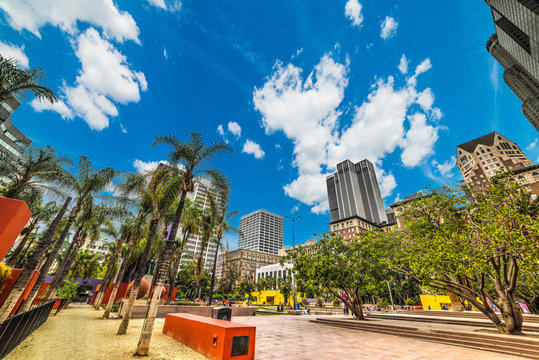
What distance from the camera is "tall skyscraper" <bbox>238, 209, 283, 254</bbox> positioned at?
6496 inches

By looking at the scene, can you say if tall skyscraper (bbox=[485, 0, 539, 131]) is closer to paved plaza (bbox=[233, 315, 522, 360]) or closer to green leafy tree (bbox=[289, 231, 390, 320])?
green leafy tree (bbox=[289, 231, 390, 320])

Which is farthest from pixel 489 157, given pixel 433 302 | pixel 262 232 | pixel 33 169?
pixel 262 232

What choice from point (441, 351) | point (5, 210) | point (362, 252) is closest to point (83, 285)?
point (5, 210)

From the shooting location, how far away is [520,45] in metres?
52.1

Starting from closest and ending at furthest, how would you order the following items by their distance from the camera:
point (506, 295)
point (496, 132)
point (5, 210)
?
1. point (5, 210)
2. point (506, 295)
3. point (496, 132)

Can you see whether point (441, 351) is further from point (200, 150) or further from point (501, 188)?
point (200, 150)

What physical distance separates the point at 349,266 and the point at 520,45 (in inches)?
3115

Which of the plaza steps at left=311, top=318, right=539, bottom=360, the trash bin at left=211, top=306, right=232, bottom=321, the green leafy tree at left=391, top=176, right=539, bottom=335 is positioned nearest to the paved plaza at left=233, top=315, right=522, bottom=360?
the plaza steps at left=311, top=318, right=539, bottom=360

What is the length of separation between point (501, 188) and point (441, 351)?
906 centimetres

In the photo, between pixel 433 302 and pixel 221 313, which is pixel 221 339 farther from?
pixel 433 302

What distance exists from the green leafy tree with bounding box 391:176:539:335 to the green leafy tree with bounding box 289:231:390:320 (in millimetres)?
3909

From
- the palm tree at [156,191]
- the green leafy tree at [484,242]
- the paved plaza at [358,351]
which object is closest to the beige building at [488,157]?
the green leafy tree at [484,242]

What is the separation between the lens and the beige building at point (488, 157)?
86062 mm

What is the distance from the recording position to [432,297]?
31.2 metres
